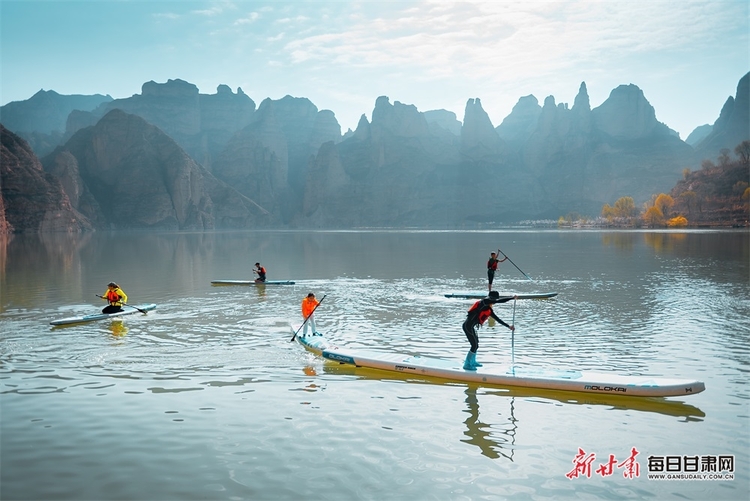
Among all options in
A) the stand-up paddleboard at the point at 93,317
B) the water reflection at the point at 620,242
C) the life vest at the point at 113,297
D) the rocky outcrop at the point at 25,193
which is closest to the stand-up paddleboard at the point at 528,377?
the stand-up paddleboard at the point at 93,317

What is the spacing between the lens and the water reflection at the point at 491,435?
38.6 ft

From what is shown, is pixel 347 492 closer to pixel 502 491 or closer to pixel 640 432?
pixel 502 491

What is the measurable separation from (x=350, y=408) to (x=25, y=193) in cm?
17325

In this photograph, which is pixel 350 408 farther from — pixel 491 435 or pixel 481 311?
pixel 481 311

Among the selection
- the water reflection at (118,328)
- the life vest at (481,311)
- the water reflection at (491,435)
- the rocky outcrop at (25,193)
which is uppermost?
the rocky outcrop at (25,193)

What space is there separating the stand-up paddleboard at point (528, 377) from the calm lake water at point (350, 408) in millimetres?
312

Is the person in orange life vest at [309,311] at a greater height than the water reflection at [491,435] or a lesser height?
greater

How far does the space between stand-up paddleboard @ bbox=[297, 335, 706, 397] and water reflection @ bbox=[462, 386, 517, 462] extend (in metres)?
1.41

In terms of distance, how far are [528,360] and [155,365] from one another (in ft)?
39.3

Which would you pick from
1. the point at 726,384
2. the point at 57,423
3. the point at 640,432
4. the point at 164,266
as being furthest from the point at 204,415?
the point at 164,266

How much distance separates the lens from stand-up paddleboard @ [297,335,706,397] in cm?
1428

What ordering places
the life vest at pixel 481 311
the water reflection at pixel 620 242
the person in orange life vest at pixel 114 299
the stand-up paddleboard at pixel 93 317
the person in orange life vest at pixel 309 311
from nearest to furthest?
the life vest at pixel 481 311 → the person in orange life vest at pixel 309 311 → the stand-up paddleboard at pixel 93 317 → the person in orange life vest at pixel 114 299 → the water reflection at pixel 620 242

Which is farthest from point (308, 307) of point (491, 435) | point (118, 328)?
point (491, 435)

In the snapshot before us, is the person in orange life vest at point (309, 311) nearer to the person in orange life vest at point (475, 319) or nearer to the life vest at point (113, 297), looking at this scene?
the person in orange life vest at point (475, 319)
